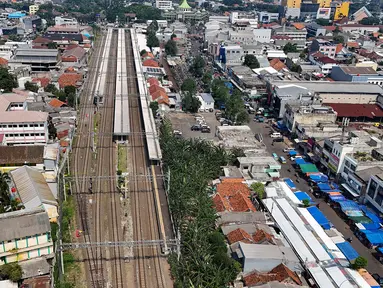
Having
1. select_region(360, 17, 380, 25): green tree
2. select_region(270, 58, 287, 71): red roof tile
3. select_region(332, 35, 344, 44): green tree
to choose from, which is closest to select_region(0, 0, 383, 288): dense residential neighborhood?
select_region(270, 58, 287, 71): red roof tile

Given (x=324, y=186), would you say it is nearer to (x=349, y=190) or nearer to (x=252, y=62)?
(x=349, y=190)

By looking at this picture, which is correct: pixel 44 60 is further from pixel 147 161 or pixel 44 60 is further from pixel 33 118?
pixel 147 161

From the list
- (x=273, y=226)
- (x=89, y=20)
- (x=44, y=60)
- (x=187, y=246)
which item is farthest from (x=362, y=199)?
(x=89, y=20)

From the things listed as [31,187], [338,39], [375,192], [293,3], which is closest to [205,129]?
[375,192]

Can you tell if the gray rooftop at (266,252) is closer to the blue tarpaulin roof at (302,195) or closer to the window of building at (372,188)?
the blue tarpaulin roof at (302,195)

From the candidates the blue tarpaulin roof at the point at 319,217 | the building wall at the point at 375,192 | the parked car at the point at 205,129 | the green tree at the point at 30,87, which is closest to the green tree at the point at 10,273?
the blue tarpaulin roof at the point at 319,217

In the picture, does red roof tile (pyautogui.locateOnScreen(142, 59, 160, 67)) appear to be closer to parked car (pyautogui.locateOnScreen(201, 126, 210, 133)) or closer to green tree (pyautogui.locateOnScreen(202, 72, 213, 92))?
green tree (pyautogui.locateOnScreen(202, 72, 213, 92))
